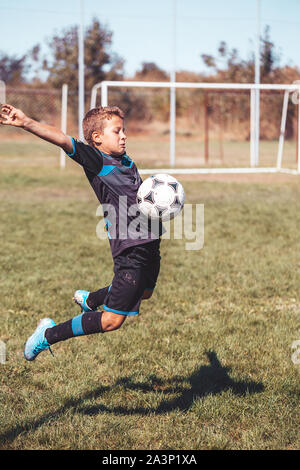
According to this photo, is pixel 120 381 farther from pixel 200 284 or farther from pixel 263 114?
pixel 263 114

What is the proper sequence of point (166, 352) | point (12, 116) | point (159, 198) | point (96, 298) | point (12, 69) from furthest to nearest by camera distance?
1. point (12, 69)
2. point (166, 352)
3. point (96, 298)
4. point (159, 198)
5. point (12, 116)

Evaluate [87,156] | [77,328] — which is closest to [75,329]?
[77,328]

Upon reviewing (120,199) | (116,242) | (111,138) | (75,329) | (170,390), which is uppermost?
(111,138)

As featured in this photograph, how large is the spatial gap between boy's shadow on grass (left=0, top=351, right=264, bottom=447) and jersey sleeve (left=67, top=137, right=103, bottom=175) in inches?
54.5

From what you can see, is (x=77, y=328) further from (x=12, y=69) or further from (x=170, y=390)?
(x=12, y=69)

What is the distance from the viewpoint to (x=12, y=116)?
2713mm

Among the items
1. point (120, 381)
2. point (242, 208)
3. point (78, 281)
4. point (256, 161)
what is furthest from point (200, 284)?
point (256, 161)

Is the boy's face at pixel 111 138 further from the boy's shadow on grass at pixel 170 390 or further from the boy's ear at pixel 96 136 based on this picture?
the boy's shadow on grass at pixel 170 390

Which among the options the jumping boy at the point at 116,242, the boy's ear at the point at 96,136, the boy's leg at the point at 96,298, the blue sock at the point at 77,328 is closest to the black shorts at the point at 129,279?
the jumping boy at the point at 116,242

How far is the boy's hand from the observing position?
2.69 m

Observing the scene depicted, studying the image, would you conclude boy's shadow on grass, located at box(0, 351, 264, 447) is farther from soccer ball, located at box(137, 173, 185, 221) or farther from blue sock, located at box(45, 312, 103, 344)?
soccer ball, located at box(137, 173, 185, 221)

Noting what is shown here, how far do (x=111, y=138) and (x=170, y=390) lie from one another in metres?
1.63

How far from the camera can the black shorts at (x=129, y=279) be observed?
3193 millimetres

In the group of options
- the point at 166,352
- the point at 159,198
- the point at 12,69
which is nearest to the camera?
the point at 159,198
